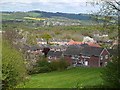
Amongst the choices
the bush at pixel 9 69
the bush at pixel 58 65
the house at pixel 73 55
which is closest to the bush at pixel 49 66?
the bush at pixel 58 65

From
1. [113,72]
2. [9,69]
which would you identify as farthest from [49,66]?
[113,72]

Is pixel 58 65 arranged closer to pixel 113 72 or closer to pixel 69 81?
pixel 69 81

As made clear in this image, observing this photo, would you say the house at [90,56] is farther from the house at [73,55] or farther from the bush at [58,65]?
the bush at [58,65]

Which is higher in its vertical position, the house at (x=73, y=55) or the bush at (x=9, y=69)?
the bush at (x=9, y=69)

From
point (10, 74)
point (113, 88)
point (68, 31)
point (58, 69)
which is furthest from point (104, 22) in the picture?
point (68, 31)

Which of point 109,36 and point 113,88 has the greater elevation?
point 109,36

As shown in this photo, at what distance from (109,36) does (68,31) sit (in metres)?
56.0

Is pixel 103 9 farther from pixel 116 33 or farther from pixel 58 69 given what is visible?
pixel 58 69

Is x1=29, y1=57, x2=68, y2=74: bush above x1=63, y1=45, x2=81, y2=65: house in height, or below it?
above

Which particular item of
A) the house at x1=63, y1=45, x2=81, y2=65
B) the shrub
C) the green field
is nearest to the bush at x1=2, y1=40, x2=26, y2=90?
the green field

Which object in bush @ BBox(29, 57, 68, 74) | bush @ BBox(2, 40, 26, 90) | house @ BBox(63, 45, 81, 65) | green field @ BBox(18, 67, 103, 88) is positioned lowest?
house @ BBox(63, 45, 81, 65)

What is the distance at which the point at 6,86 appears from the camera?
13500 millimetres

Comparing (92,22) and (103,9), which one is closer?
(103,9)

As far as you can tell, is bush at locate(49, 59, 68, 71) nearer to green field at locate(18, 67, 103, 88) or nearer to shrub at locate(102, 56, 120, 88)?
green field at locate(18, 67, 103, 88)
